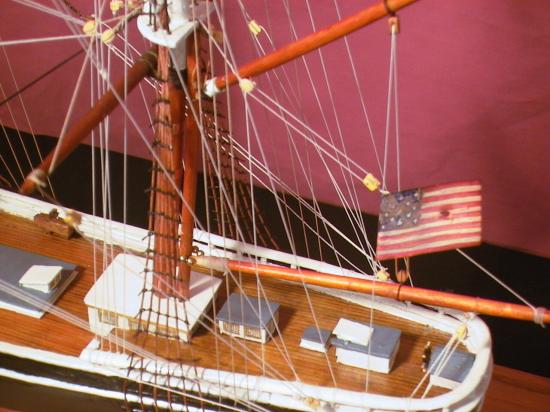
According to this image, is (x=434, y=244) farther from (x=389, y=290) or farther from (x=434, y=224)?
(x=389, y=290)

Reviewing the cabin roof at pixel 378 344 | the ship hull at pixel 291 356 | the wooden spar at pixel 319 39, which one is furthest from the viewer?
the cabin roof at pixel 378 344

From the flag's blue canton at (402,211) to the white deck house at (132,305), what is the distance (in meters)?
0.61

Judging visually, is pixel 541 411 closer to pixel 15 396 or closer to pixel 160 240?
pixel 160 240

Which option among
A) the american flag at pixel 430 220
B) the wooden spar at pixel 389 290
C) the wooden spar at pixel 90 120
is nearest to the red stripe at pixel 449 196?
the american flag at pixel 430 220

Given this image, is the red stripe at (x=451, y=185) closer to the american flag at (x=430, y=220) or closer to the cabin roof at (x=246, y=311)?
the american flag at (x=430, y=220)

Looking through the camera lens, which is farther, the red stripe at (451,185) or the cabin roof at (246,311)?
the cabin roof at (246,311)

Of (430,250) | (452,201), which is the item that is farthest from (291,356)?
(452,201)

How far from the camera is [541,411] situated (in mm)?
3082

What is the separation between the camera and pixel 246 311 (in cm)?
273

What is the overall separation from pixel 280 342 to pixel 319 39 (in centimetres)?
97

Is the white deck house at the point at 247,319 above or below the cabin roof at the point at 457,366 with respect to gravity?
above

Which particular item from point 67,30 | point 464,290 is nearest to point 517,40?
point 464,290

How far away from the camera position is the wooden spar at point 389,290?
2.39 meters

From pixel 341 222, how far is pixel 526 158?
0.80 meters
